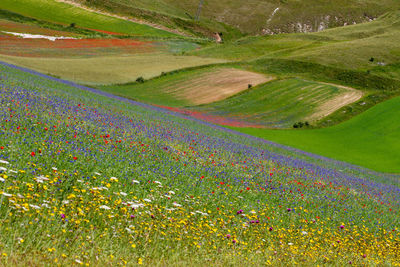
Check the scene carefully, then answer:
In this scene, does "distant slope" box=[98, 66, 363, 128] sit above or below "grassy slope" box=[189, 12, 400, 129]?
below

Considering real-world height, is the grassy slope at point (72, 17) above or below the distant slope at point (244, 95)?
above

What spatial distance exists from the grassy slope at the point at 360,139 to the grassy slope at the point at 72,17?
8318 centimetres

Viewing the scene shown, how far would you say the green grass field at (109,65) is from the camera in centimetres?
6619

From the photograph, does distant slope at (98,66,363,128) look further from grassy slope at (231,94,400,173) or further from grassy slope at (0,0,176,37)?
grassy slope at (0,0,176,37)

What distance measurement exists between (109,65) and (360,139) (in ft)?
165

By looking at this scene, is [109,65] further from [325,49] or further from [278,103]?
[325,49]

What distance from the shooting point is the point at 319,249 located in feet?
35.8

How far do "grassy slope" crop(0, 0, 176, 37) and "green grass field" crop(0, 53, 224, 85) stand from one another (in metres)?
31.8

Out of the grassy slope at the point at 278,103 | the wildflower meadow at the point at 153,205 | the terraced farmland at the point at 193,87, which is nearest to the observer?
the wildflower meadow at the point at 153,205

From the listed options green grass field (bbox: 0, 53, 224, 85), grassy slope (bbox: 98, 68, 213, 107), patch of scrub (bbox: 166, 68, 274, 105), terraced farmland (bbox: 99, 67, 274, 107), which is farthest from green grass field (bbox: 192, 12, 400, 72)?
grassy slope (bbox: 98, 68, 213, 107)

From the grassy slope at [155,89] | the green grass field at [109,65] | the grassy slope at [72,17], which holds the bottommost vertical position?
the grassy slope at [155,89]

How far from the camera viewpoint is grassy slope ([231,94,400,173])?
1676 inches

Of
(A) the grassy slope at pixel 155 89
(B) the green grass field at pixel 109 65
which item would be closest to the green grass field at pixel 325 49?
(B) the green grass field at pixel 109 65

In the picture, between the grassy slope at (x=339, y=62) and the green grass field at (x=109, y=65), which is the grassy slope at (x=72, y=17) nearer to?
the grassy slope at (x=339, y=62)
